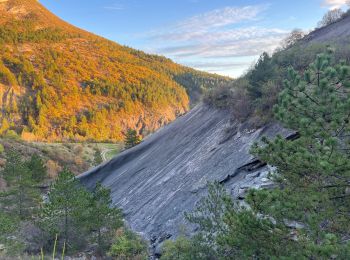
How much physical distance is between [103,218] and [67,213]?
224 cm

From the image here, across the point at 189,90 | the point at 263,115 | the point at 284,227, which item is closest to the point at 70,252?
the point at 263,115

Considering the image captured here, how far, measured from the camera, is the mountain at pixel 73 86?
369 feet

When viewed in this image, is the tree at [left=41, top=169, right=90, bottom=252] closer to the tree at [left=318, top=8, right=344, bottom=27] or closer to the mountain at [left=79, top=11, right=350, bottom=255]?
the mountain at [left=79, top=11, right=350, bottom=255]

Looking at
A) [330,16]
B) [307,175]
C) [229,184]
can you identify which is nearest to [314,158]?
[307,175]

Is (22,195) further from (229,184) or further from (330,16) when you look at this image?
(330,16)

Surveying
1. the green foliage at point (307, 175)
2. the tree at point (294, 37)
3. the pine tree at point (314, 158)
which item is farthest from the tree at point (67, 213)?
the tree at point (294, 37)

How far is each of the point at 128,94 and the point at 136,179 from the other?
123m

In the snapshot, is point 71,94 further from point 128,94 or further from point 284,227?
point 284,227

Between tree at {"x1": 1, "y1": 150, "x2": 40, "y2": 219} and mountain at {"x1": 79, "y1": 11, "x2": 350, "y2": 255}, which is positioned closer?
mountain at {"x1": 79, "y1": 11, "x2": 350, "y2": 255}

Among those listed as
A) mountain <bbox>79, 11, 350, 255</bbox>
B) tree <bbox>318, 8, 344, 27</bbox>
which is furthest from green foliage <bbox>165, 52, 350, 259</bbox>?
tree <bbox>318, 8, 344, 27</bbox>

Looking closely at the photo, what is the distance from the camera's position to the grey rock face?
1510 cm

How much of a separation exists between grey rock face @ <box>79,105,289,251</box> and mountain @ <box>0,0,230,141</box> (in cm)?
8333

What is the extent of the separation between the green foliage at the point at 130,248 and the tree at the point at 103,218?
127 centimetres

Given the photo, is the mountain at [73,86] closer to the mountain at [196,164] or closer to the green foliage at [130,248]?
the mountain at [196,164]
